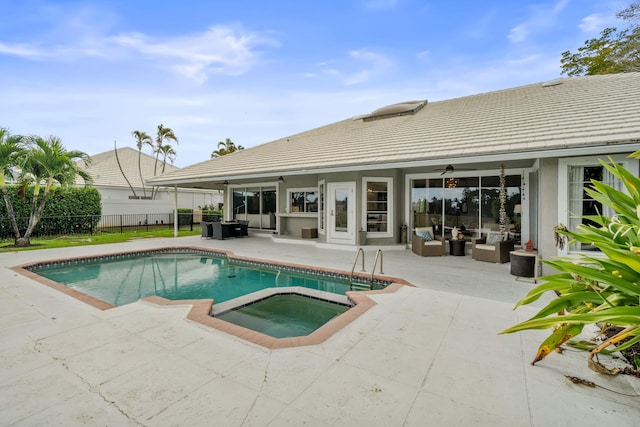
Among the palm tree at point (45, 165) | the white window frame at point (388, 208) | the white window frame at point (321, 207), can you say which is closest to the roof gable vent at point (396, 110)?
the white window frame at point (388, 208)

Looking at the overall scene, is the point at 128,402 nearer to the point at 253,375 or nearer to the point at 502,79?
the point at 253,375

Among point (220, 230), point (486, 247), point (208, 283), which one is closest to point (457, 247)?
point (486, 247)

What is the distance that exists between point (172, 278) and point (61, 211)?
10.7m

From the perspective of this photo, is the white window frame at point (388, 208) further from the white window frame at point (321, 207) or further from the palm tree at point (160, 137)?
the palm tree at point (160, 137)

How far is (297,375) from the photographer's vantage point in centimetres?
270

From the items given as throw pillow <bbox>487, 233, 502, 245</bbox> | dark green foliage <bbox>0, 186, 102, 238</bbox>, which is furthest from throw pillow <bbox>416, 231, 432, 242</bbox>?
dark green foliage <bbox>0, 186, 102, 238</bbox>

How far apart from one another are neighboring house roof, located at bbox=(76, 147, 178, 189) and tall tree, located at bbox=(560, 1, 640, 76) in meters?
30.7

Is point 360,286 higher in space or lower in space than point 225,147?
lower

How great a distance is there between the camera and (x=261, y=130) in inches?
1078

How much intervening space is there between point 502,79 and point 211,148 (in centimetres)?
2795

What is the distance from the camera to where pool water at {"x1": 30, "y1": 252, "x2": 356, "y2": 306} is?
629 cm

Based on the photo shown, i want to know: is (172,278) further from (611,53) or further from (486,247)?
(611,53)

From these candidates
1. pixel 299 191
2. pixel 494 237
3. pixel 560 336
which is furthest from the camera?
pixel 299 191

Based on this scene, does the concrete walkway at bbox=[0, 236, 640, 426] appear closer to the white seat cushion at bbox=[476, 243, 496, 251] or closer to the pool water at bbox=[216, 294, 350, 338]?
the pool water at bbox=[216, 294, 350, 338]
